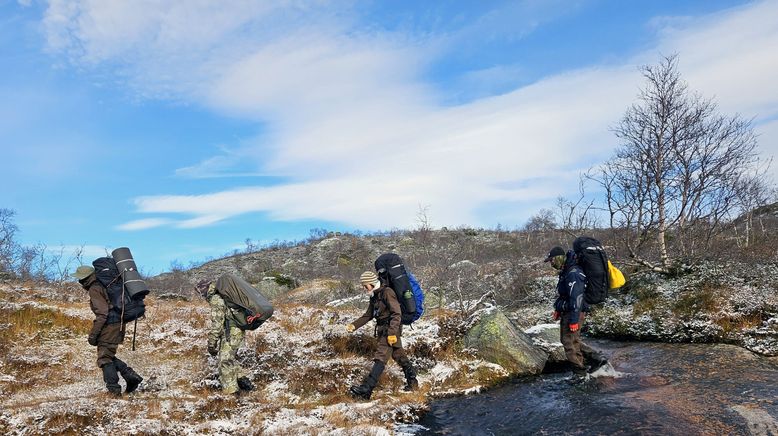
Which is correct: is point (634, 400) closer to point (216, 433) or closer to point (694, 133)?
point (216, 433)

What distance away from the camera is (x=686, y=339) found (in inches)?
516

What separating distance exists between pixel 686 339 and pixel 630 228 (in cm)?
667

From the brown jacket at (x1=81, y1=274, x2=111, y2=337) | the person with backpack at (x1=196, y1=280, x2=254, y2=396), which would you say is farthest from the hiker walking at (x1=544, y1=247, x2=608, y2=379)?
the brown jacket at (x1=81, y1=274, x2=111, y2=337)

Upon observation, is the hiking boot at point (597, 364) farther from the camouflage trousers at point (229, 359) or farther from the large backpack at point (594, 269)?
the camouflage trousers at point (229, 359)

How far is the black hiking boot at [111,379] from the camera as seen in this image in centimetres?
884

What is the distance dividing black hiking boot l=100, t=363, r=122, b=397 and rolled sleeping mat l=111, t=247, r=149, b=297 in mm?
1502

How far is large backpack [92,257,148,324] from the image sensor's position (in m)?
8.92

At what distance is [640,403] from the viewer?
835 cm

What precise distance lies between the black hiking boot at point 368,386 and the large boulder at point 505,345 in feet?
11.0

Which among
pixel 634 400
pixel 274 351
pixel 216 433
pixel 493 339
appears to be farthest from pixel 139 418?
pixel 634 400

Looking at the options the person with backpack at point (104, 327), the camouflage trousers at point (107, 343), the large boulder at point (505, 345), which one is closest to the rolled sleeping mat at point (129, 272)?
the person with backpack at point (104, 327)

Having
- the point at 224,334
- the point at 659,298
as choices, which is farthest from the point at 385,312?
the point at 659,298

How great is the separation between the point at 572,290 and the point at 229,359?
7566mm

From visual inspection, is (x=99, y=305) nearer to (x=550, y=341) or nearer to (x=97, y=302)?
(x=97, y=302)
